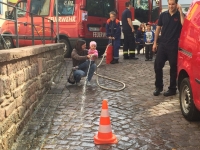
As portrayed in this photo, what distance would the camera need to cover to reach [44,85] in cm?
666

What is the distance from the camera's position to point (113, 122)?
4.92 metres

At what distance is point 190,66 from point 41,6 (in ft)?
30.8

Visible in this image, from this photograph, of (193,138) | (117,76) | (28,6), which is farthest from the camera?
(28,6)

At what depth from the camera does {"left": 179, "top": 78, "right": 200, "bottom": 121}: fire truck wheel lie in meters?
4.75

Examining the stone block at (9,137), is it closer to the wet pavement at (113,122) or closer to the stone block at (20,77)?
the wet pavement at (113,122)

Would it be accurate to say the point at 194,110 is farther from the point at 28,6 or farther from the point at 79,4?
the point at 28,6

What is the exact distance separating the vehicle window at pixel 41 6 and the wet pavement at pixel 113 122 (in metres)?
5.99

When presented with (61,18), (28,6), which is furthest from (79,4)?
(28,6)

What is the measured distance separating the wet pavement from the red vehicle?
0.83 ft

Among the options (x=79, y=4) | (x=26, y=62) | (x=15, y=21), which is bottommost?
(x=26, y=62)

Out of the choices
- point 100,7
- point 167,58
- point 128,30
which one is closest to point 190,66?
point 167,58

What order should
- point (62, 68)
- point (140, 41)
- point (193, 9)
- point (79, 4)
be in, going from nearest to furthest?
point (193, 9), point (62, 68), point (79, 4), point (140, 41)

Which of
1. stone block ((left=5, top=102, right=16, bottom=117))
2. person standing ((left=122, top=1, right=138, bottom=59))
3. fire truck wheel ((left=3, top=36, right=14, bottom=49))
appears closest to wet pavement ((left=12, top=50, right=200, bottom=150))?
stone block ((left=5, top=102, right=16, bottom=117))

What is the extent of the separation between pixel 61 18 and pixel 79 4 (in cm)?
101
